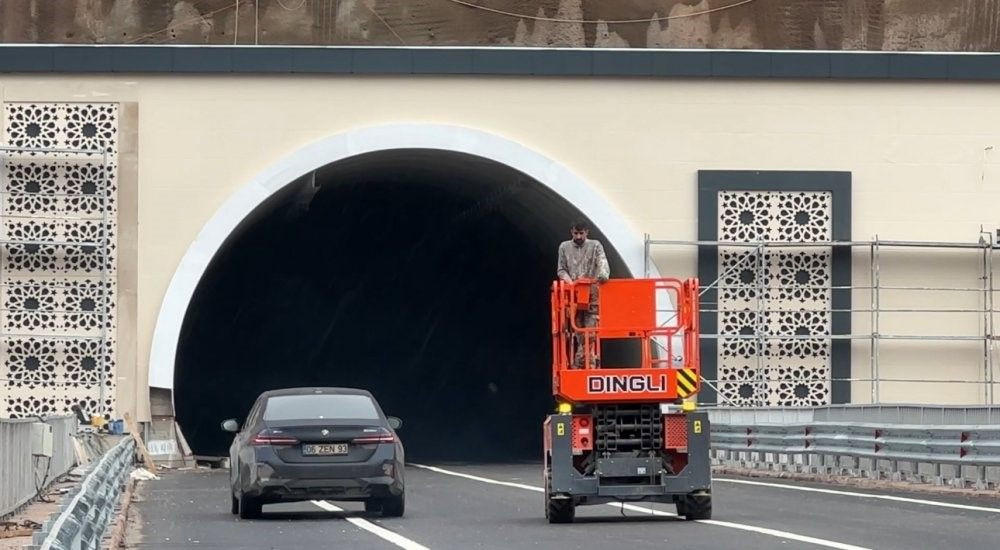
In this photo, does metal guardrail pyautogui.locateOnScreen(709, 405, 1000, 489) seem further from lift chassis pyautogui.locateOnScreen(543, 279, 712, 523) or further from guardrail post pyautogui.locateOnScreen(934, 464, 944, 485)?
lift chassis pyautogui.locateOnScreen(543, 279, 712, 523)

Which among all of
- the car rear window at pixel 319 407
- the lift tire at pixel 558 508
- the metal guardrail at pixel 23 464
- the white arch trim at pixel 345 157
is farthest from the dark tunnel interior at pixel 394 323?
the lift tire at pixel 558 508

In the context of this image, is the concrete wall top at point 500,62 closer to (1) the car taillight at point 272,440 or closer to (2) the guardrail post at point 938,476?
(2) the guardrail post at point 938,476

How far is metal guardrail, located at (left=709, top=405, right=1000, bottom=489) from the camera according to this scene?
77.9 ft

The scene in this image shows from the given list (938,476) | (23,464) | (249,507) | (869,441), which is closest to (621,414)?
(249,507)

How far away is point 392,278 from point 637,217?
13.6 m

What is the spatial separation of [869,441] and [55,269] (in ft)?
56.5

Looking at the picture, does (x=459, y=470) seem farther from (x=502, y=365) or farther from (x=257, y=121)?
(x=502, y=365)

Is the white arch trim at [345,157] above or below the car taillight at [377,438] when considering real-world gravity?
above

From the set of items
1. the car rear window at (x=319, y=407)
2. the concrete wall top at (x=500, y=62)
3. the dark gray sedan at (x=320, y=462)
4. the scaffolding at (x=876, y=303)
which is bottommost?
the dark gray sedan at (x=320, y=462)

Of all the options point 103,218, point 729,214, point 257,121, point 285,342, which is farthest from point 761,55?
point 285,342

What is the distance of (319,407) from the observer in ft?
69.5

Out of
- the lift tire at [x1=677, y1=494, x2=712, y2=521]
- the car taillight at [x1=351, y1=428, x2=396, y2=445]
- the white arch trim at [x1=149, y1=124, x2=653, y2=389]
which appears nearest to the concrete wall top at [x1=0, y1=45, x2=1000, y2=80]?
the white arch trim at [x1=149, y1=124, x2=653, y2=389]

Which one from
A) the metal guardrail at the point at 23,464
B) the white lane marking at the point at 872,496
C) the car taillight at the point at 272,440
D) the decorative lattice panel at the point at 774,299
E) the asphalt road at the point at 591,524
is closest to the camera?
the asphalt road at the point at 591,524

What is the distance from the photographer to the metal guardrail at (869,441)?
23750 millimetres
